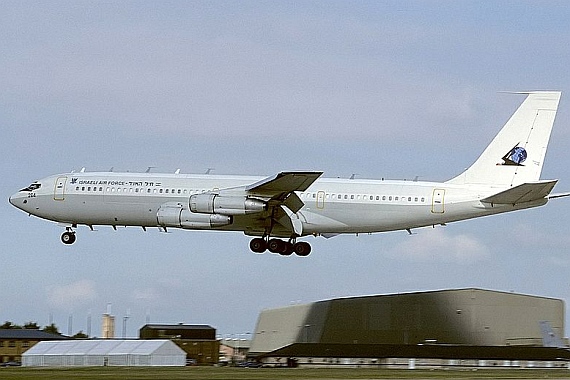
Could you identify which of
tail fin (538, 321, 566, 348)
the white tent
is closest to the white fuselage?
the white tent

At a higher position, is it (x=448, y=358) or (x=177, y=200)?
(x=177, y=200)

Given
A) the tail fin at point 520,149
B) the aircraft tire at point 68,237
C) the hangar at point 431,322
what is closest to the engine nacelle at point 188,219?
the aircraft tire at point 68,237

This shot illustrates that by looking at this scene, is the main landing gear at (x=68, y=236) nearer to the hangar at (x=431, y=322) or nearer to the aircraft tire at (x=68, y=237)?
the aircraft tire at (x=68, y=237)

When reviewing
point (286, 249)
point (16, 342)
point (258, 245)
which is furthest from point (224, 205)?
point (16, 342)

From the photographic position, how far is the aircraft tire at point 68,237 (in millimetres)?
73125

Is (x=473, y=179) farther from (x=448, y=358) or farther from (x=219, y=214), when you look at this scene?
(x=448, y=358)

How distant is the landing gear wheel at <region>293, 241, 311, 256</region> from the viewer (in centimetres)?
7081

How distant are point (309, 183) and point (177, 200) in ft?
27.2

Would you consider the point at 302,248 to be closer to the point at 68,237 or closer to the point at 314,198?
the point at 314,198

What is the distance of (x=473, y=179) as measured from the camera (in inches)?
2621

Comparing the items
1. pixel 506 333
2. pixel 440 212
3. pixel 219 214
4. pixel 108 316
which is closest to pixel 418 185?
pixel 440 212

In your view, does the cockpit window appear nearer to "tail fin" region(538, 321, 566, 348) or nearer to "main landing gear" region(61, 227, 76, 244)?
"main landing gear" region(61, 227, 76, 244)

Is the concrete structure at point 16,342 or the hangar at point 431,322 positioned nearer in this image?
the hangar at point 431,322

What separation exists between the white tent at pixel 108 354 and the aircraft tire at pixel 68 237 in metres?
18.2
